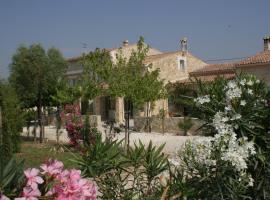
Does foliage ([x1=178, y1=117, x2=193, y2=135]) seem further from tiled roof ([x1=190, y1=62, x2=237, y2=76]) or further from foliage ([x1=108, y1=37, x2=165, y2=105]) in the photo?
tiled roof ([x1=190, y1=62, x2=237, y2=76])

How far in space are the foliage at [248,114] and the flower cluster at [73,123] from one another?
11.3 metres

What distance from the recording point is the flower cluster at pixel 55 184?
1.87 m

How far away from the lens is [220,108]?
433cm

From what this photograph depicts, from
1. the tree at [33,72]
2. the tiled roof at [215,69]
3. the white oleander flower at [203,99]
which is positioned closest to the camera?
the white oleander flower at [203,99]

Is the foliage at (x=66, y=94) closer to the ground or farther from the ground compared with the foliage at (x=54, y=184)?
farther from the ground

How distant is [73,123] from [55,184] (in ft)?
49.4

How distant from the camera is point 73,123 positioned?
16922 millimetres

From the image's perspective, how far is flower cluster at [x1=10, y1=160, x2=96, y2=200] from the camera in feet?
6.15

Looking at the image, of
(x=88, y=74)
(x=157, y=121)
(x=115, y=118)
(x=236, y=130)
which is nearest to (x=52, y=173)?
(x=236, y=130)

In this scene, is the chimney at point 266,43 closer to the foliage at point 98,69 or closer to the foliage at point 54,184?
the foliage at point 98,69

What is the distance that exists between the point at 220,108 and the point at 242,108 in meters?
0.24

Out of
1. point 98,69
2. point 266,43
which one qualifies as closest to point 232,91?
point 98,69

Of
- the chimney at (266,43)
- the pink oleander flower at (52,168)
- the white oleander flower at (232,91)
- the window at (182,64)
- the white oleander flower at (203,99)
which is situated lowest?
the pink oleander flower at (52,168)

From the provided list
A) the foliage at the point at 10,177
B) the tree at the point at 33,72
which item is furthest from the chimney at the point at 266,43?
the foliage at the point at 10,177
